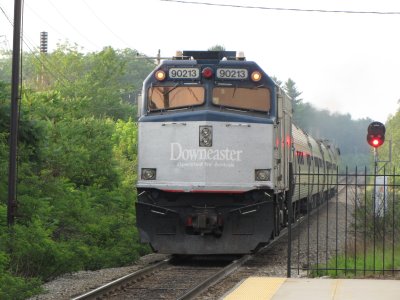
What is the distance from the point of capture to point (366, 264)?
603 inches

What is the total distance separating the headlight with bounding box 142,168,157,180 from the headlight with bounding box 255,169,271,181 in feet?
6.68

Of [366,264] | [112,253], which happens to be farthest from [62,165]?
[366,264]

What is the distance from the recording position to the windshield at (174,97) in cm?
1695

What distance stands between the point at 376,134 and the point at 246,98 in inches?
131

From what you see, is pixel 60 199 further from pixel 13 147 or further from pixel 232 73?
pixel 232 73

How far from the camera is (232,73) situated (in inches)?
669

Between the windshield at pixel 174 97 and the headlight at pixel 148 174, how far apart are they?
1.29 meters

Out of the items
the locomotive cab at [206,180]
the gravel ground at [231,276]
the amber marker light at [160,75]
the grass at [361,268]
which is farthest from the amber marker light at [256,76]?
the grass at [361,268]

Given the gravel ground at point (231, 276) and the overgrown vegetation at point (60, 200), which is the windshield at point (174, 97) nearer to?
the overgrown vegetation at point (60, 200)

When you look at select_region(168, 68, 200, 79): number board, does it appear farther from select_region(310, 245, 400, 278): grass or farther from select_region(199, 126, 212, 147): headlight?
select_region(310, 245, 400, 278): grass

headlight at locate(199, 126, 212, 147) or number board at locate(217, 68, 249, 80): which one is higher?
number board at locate(217, 68, 249, 80)

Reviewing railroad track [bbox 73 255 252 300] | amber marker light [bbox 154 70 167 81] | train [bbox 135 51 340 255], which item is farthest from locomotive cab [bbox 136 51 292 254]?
amber marker light [bbox 154 70 167 81]

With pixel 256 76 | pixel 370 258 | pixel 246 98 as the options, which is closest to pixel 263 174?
pixel 246 98

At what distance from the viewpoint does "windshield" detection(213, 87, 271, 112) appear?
17.0 metres
